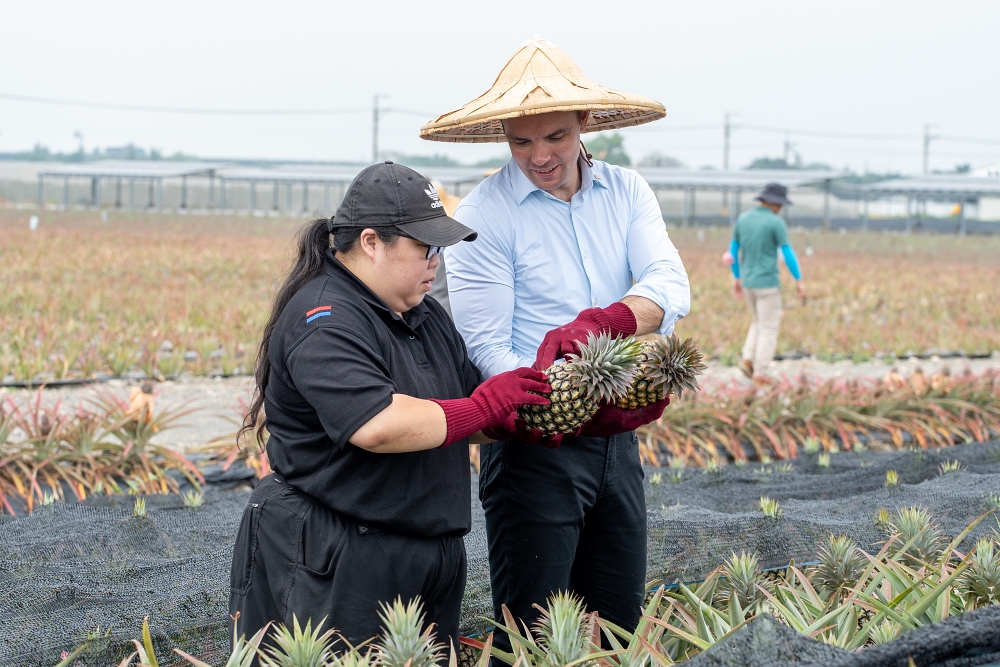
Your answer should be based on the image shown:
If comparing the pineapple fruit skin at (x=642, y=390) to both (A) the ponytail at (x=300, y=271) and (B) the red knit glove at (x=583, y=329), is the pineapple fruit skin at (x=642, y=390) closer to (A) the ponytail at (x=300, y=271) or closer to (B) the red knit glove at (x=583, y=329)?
(B) the red knit glove at (x=583, y=329)

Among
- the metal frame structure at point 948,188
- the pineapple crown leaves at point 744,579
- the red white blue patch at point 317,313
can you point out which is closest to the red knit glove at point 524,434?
the red white blue patch at point 317,313

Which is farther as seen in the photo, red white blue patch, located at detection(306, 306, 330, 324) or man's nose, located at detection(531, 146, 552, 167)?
man's nose, located at detection(531, 146, 552, 167)

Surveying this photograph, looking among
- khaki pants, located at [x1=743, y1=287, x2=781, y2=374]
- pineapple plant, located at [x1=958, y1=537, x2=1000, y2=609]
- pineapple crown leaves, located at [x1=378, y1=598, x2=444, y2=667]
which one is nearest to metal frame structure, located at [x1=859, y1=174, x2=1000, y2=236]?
khaki pants, located at [x1=743, y1=287, x2=781, y2=374]

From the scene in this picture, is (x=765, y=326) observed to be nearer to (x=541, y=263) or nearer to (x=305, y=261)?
(x=541, y=263)

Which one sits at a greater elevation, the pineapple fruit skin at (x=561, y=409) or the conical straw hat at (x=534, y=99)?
the conical straw hat at (x=534, y=99)

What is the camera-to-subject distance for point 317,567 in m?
2.45

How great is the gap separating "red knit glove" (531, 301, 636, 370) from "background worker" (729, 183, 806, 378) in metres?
7.09

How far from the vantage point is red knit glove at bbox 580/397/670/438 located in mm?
2775

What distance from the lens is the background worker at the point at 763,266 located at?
9742 mm

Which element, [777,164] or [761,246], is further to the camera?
[777,164]

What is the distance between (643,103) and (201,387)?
274 inches

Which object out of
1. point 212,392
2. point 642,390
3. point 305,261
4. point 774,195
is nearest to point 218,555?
point 305,261

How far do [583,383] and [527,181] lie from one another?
2.41 ft

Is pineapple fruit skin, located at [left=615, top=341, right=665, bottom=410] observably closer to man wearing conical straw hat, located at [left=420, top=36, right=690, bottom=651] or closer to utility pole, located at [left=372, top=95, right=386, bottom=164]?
man wearing conical straw hat, located at [left=420, top=36, right=690, bottom=651]
